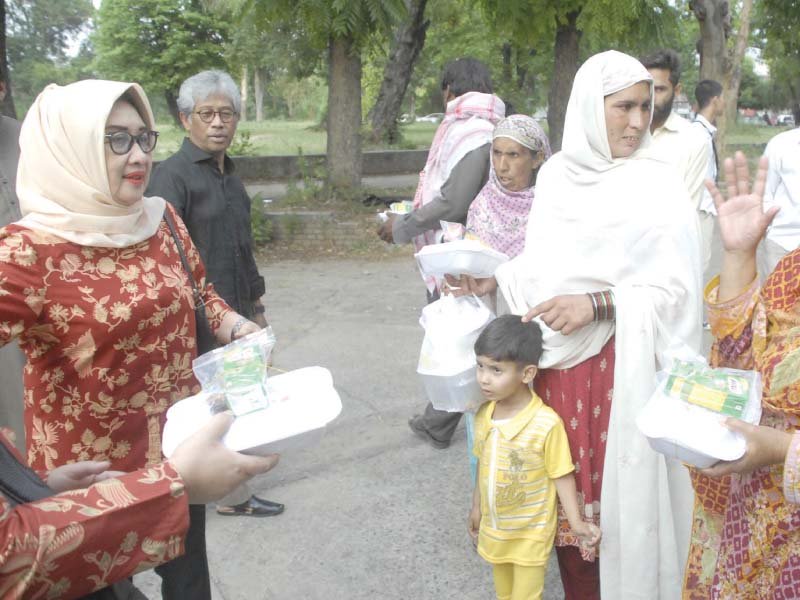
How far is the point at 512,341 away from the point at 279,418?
1.13 m

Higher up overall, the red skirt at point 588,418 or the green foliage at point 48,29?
the green foliage at point 48,29

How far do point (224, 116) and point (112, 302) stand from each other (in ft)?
5.33

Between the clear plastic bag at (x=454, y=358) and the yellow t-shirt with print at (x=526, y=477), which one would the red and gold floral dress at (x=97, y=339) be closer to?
the clear plastic bag at (x=454, y=358)

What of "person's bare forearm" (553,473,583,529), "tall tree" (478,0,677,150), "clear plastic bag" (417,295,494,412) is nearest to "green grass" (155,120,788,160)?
"tall tree" (478,0,677,150)

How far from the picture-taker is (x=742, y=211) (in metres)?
1.98

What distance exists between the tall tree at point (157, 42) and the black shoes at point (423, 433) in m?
32.3

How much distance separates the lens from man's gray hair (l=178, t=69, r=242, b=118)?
334 cm

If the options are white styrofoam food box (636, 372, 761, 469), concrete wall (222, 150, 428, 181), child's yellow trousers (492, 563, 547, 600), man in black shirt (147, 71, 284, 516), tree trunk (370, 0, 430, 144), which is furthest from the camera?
tree trunk (370, 0, 430, 144)

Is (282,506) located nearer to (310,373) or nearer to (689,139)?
(310,373)

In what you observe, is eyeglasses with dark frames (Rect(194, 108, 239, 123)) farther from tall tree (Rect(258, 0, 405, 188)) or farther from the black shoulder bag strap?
tall tree (Rect(258, 0, 405, 188))

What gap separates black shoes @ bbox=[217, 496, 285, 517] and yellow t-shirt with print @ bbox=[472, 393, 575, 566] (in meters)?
1.54

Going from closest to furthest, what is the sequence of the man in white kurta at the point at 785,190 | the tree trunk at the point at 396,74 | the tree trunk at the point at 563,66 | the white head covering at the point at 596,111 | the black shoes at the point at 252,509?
the white head covering at the point at 596,111, the black shoes at the point at 252,509, the man in white kurta at the point at 785,190, the tree trunk at the point at 563,66, the tree trunk at the point at 396,74

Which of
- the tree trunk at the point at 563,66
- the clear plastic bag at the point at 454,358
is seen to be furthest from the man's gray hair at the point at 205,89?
the tree trunk at the point at 563,66

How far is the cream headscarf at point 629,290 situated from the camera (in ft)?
7.72
